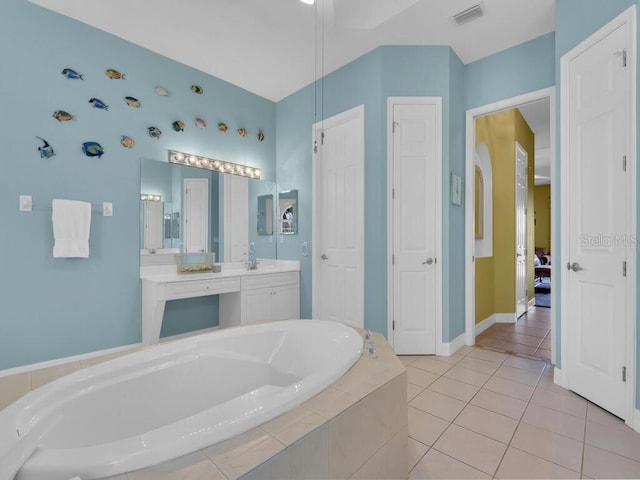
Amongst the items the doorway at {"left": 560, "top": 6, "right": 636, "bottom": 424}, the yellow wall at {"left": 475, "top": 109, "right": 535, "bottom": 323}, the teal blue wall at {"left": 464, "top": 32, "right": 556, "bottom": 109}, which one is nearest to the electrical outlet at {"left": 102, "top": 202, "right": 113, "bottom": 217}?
the teal blue wall at {"left": 464, "top": 32, "right": 556, "bottom": 109}

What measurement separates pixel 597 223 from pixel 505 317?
2.48 metres

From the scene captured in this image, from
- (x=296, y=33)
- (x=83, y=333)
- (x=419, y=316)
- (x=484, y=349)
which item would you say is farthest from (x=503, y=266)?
(x=83, y=333)

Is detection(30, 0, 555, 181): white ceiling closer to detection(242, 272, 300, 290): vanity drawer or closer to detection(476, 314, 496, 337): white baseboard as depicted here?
detection(242, 272, 300, 290): vanity drawer

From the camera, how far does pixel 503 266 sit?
13.6 ft

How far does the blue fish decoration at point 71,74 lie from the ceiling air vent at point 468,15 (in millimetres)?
3105

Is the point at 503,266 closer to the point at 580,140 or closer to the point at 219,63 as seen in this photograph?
the point at 580,140

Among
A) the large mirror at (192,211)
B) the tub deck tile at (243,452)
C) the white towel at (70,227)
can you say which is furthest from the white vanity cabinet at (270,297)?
the tub deck tile at (243,452)

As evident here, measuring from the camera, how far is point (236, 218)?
12.2 feet

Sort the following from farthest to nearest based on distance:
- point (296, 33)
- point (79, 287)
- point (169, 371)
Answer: point (296, 33) → point (79, 287) → point (169, 371)

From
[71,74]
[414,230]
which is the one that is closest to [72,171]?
[71,74]

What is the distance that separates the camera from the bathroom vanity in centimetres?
275

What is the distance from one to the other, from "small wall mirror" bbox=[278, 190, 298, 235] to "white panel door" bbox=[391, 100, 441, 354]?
4.34ft

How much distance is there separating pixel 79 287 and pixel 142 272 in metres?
0.49

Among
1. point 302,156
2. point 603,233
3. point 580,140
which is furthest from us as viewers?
point 302,156
